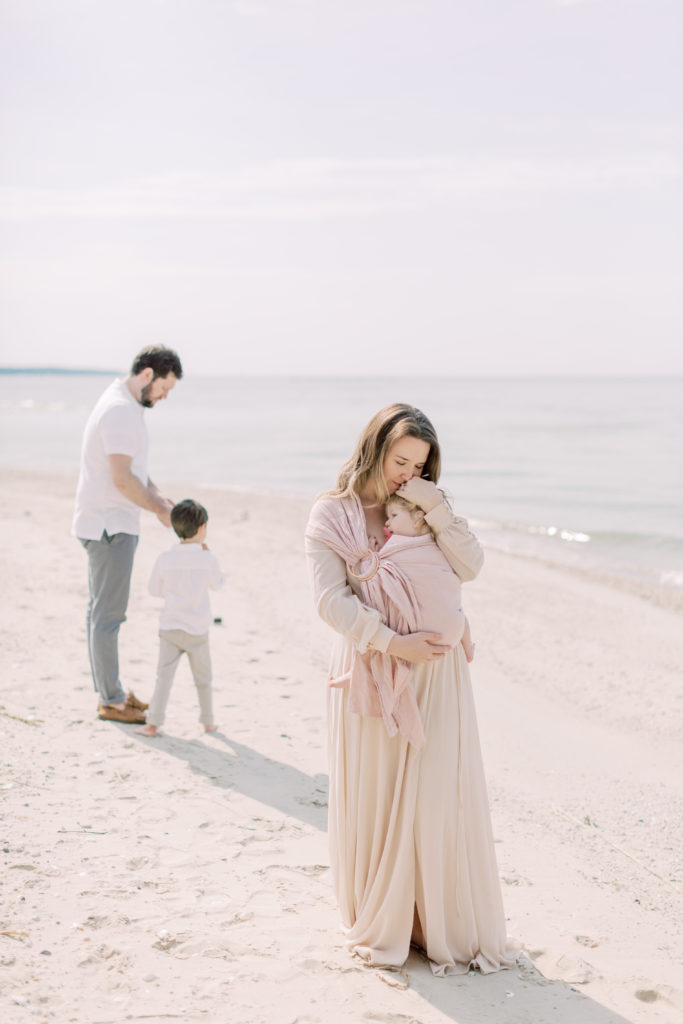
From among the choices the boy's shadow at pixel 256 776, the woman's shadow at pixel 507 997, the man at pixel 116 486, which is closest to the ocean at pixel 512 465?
the boy's shadow at pixel 256 776

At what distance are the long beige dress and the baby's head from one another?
0.05 meters

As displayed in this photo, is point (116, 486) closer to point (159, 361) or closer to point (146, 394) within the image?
point (146, 394)

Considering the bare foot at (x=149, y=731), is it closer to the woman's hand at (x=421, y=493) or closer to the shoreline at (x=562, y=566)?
the woman's hand at (x=421, y=493)

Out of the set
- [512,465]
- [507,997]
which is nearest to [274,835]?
[507,997]

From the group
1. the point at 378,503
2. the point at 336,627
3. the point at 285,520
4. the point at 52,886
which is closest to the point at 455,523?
the point at 378,503

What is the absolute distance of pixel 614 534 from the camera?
53.5 feet

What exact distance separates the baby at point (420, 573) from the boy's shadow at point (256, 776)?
6.04 ft

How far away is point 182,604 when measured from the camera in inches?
213

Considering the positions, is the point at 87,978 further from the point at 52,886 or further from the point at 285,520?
the point at 285,520

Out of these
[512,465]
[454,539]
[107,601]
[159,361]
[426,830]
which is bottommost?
Result: [426,830]

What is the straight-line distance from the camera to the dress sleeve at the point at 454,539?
10.0ft

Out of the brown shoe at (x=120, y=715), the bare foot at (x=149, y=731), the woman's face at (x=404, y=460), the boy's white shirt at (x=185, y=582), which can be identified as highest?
the woman's face at (x=404, y=460)

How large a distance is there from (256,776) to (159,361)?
2.42 m

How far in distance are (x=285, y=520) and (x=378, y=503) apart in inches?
501
